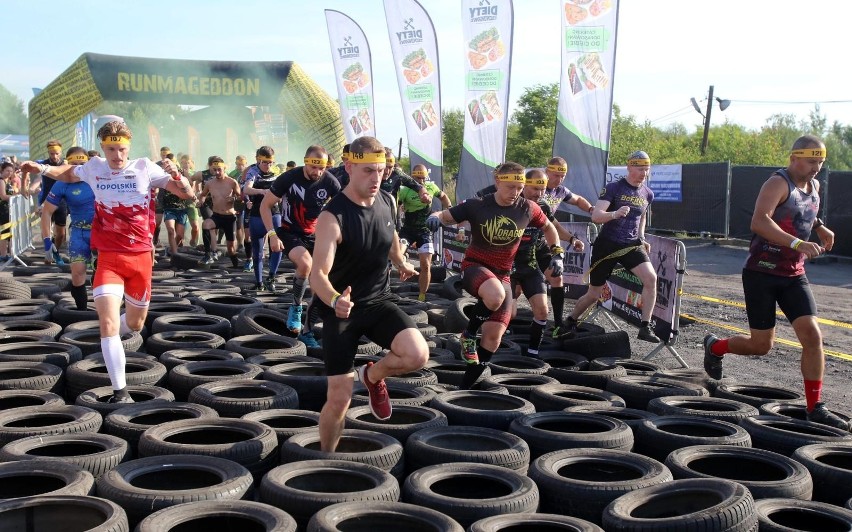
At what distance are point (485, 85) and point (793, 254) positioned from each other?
1528 centimetres

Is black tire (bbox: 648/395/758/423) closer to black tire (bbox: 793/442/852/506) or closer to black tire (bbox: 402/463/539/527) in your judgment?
black tire (bbox: 793/442/852/506)

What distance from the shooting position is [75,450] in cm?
557

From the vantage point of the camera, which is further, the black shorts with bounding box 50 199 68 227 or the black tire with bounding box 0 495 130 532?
the black shorts with bounding box 50 199 68 227

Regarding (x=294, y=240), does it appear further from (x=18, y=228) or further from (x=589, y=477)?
(x=18, y=228)

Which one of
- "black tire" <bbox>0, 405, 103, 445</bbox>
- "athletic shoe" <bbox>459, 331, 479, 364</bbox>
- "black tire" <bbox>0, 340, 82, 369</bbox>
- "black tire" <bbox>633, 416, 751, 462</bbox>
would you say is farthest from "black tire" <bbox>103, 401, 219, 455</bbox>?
"black tire" <bbox>633, 416, 751, 462</bbox>

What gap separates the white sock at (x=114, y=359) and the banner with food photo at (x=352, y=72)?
71.1ft

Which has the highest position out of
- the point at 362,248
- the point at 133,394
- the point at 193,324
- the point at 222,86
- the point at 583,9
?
the point at 222,86

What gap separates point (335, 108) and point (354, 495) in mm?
31810

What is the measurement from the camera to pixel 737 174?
25594 mm

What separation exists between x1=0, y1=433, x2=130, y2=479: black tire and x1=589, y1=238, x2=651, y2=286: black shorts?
6102 mm

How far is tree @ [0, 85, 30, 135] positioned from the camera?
105219 millimetres

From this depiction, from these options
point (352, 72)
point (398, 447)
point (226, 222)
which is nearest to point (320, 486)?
point (398, 447)

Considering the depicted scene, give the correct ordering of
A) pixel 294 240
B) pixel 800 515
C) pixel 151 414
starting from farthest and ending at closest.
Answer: pixel 294 240 → pixel 151 414 → pixel 800 515

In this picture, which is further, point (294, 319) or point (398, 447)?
point (294, 319)
